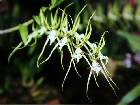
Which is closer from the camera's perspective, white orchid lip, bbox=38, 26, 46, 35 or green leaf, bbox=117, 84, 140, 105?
white orchid lip, bbox=38, 26, 46, 35

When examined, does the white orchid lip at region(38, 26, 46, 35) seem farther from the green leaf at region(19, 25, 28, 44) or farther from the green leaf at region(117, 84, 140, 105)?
the green leaf at region(117, 84, 140, 105)

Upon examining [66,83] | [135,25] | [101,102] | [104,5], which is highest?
[104,5]

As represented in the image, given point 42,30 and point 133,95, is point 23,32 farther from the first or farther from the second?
point 133,95

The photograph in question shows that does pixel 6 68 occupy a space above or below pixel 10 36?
below

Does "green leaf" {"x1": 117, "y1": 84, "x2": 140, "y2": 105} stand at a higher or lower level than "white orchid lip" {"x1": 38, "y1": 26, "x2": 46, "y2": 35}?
lower

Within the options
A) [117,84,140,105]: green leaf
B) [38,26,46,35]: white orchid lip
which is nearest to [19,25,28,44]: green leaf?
[38,26,46,35]: white orchid lip

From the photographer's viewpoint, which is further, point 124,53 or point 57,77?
point 124,53

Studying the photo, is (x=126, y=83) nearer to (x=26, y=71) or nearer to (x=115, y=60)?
(x=115, y=60)

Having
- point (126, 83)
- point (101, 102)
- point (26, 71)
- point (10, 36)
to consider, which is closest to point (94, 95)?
point (101, 102)

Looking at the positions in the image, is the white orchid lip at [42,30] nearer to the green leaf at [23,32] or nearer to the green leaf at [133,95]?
the green leaf at [23,32]

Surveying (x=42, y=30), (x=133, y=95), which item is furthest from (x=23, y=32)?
(x=133, y=95)

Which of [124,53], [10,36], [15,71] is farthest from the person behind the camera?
[124,53]
